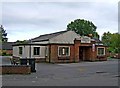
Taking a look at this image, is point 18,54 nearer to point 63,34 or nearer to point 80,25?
point 63,34

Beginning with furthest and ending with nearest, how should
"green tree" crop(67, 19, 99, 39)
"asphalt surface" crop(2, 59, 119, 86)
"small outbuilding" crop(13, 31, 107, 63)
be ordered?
1. "green tree" crop(67, 19, 99, 39)
2. "small outbuilding" crop(13, 31, 107, 63)
3. "asphalt surface" crop(2, 59, 119, 86)

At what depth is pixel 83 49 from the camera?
47.5 meters

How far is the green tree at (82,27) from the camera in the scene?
325 ft

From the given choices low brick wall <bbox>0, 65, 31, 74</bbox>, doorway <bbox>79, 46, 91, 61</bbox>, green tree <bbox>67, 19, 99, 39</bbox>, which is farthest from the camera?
green tree <bbox>67, 19, 99, 39</bbox>

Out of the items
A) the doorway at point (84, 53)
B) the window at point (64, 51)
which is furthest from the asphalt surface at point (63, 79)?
the doorway at point (84, 53)

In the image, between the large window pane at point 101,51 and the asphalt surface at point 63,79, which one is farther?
the large window pane at point 101,51

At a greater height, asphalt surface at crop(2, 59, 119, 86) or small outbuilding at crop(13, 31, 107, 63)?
small outbuilding at crop(13, 31, 107, 63)

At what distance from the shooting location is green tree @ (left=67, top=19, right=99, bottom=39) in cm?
9912

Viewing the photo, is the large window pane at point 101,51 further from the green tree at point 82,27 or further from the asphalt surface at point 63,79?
the green tree at point 82,27

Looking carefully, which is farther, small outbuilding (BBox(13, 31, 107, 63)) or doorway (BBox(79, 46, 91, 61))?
doorway (BBox(79, 46, 91, 61))

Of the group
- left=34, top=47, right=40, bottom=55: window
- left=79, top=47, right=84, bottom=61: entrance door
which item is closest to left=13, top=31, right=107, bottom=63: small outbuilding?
left=34, top=47, right=40, bottom=55: window

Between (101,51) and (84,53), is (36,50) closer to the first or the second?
(84,53)

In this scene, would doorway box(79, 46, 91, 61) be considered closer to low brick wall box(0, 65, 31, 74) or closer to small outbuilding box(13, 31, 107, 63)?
small outbuilding box(13, 31, 107, 63)

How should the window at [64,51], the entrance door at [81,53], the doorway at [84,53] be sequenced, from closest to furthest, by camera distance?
the window at [64,51] → the doorway at [84,53] → the entrance door at [81,53]
